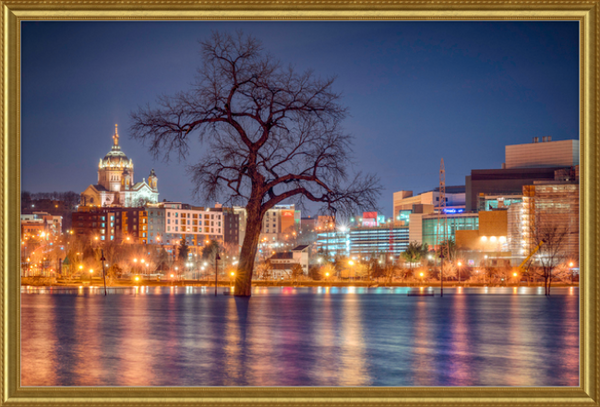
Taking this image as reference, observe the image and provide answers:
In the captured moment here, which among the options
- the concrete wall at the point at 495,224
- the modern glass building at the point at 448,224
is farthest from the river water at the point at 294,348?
the modern glass building at the point at 448,224

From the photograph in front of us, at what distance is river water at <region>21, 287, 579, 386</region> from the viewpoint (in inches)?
332

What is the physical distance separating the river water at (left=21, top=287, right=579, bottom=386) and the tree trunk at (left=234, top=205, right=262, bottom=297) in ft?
13.0

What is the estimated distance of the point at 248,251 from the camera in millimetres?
21219

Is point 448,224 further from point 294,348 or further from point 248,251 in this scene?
point 294,348

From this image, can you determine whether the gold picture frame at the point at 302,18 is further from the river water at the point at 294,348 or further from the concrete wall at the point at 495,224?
the concrete wall at the point at 495,224

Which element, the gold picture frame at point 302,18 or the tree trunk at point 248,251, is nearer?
the gold picture frame at point 302,18

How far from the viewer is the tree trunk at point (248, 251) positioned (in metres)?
20.7

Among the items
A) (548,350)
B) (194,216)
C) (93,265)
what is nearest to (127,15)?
(548,350)

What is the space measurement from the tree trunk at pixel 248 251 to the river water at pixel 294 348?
3.97m

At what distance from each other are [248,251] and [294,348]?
10.8 m

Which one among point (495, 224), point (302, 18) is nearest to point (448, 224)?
point (495, 224)

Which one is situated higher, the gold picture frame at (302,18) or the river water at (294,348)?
the gold picture frame at (302,18)

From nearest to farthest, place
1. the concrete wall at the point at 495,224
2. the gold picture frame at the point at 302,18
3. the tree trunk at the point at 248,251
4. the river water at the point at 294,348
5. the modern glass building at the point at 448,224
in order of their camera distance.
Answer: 1. the gold picture frame at the point at 302,18
2. the river water at the point at 294,348
3. the tree trunk at the point at 248,251
4. the concrete wall at the point at 495,224
5. the modern glass building at the point at 448,224

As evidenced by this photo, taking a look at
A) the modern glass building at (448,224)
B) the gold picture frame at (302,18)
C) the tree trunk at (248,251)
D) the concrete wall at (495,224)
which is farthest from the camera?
the modern glass building at (448,224)
